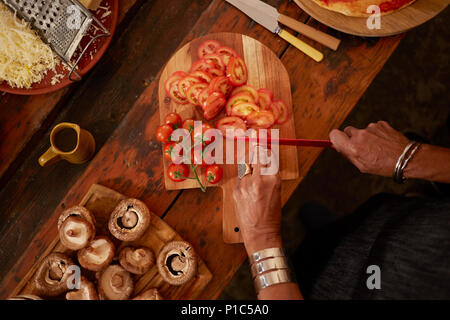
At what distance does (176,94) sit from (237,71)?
0.32 m

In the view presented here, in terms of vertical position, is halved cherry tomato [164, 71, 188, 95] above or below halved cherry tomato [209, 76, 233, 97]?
below

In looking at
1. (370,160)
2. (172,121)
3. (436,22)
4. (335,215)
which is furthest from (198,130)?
(436,22)

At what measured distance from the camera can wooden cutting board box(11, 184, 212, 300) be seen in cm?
145

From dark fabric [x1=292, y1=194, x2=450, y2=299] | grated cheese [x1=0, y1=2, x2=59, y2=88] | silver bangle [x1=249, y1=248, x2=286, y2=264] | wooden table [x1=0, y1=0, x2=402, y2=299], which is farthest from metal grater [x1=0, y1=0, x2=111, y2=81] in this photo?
dark fabric [x1=292, y1=194, x2=450, y2=299]

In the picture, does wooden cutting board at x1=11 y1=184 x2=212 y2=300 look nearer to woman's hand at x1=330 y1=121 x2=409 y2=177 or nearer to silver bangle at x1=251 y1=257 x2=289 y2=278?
silver bangle at x1=251 y1=257 x2=289 y2=278

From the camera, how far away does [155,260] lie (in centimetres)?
144

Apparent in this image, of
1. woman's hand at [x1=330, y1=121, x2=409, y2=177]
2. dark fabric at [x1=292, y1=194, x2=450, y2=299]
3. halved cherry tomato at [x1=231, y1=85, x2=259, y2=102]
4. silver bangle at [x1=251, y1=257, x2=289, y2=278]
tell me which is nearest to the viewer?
dark fabric at [x1=292, y1=194, x2=450, y2=299]

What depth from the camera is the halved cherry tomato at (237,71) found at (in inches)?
58.7

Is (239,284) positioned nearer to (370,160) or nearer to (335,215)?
(335,215)

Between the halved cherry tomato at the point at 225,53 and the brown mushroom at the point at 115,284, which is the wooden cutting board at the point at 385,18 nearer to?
the halved cherry tomato at the point at 225,53

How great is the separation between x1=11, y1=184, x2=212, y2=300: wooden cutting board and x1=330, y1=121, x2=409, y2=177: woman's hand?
0.87 meters

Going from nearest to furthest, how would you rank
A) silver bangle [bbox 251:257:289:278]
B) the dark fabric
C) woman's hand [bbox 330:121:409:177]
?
the dark fabric → silver bangle [bbox 251:257:289:278] → woman's hand [bbox 330:121:409:177]

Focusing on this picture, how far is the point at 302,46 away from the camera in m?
1.60
